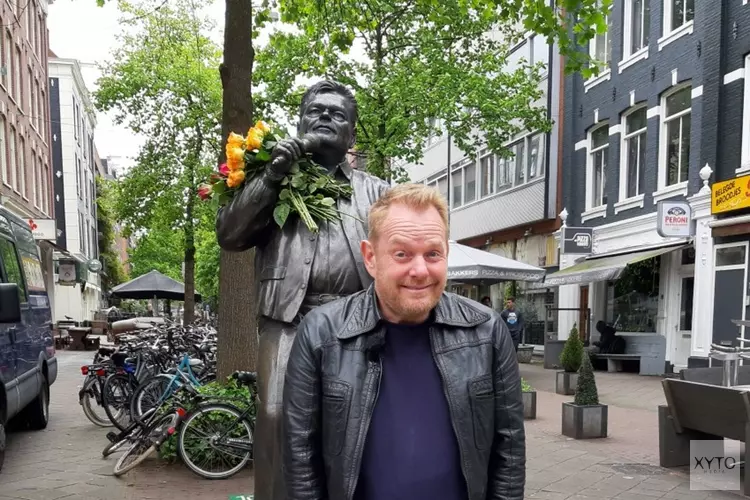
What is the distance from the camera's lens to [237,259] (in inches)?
248

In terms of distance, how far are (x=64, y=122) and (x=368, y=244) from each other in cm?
3790

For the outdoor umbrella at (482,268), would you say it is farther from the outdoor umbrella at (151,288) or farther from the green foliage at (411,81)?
the outdoor umbrella at (151,288)

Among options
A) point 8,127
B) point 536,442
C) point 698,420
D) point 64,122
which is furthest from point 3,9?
point 698,420

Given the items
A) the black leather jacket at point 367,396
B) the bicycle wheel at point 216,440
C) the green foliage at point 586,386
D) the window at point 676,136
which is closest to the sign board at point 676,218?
the window at point 676,136

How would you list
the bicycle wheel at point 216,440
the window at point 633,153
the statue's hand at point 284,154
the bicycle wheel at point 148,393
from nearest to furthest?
the statue's hand at point 284,154 < the bicycle wheel at point 216,440 < the bicycle wheel at point 148,393 < the window at point 633,153

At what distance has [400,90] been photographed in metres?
14.0

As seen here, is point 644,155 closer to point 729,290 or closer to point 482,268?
point 729,290

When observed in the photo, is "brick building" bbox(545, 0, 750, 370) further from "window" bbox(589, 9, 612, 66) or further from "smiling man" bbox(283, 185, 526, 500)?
"smiling man" bbox(283, 185, 526, 500)

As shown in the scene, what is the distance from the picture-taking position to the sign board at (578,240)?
17.1m

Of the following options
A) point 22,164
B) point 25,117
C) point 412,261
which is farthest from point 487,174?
point 412,261

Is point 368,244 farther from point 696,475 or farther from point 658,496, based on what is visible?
point 696,475

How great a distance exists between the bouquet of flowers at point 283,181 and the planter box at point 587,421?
5.65 meters

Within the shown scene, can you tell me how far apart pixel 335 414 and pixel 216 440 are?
4.21 meters

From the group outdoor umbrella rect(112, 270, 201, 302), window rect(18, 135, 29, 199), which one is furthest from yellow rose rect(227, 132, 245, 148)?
window rect(18, 135, 29, 199)
